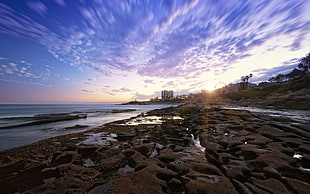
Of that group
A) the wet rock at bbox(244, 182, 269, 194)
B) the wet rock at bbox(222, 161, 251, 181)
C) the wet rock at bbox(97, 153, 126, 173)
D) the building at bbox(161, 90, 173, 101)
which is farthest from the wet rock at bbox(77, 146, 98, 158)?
the building at bbox(161, 90, 173, 101)

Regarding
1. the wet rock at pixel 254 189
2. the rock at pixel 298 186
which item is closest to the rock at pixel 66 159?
the wet rock at pixel 254 189

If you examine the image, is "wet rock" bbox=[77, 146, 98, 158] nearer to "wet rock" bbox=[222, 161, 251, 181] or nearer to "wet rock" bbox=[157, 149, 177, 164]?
"wet rock" bbox=[157, 149, 177, 164]

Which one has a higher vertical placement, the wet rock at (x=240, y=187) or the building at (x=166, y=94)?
the building at (x=166, y=94)

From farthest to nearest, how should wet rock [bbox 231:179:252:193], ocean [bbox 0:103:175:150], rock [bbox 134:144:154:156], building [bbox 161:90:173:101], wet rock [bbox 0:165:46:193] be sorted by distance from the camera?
building [bbox 161:90:173:101] → ocean [bbox 0:103:175:150] → rock [bbox 134:144:154:156] → wet rock [bbox 0:165:46:193] → wet rock [bbox 231:179:252:193]

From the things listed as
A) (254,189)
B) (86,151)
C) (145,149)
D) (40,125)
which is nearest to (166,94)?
(40,125)

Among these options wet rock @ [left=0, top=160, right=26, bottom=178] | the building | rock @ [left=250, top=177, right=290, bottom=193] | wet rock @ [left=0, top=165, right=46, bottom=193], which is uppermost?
the building

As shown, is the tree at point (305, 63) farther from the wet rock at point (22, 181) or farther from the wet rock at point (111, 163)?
the wet rock at point (22, 181)

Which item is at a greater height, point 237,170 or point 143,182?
point 237,170

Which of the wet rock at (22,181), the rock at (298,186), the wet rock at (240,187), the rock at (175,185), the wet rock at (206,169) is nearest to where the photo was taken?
the rock at (298,186)

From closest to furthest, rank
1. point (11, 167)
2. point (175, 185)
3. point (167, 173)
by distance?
point (175, 185), point (167, 173), point (11, 167)

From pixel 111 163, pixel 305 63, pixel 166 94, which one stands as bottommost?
pixel 111 163

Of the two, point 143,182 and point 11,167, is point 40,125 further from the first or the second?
point 143,182

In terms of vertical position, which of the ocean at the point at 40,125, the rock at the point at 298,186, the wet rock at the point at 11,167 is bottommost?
the ocean at the point at 40,125

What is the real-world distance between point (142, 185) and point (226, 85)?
169929mm
